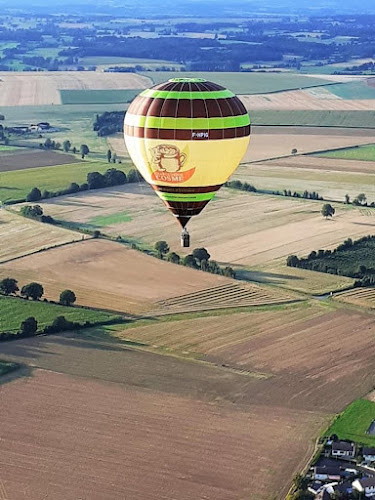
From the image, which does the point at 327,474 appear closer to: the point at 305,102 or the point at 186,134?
the point at 186,134

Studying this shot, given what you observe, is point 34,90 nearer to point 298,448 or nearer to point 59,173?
point 59,173

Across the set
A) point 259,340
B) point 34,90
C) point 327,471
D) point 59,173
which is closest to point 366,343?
point 259,340

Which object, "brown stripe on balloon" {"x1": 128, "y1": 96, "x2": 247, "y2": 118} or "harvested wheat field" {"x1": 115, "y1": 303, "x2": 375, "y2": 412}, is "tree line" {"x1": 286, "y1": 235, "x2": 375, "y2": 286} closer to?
"harvested wheat field" {"x1": 115, "y1": 303, "x2": 375, "y2": 412}

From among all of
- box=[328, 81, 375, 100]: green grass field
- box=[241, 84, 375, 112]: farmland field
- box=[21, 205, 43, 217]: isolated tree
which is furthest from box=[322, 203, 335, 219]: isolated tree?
box=[328, 81, 375, 100]: green grass field

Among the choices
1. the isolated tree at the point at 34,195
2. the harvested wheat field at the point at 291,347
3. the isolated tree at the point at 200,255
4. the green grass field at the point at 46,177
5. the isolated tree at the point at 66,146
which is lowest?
the harvested wheat field at the point at 291,347

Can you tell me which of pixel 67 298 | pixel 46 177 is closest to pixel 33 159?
pixel 46 177

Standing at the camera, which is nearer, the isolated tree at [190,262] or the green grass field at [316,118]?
the isolated tree at [190,262]

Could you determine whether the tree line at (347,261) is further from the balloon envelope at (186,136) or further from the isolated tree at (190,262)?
the balloon envelope at (186,136)

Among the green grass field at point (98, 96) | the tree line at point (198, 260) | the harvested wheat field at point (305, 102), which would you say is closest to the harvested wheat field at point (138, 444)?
the tree line at point (198, 260)
